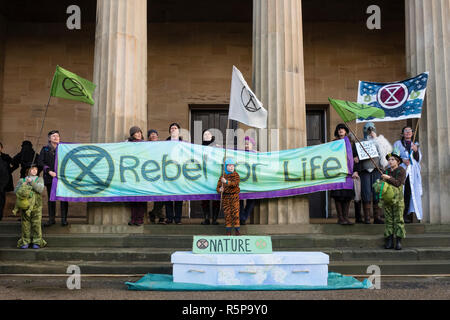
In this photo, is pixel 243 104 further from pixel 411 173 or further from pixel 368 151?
pixel 411 173

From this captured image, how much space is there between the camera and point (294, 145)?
10062 mm

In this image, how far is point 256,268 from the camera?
6660 mm

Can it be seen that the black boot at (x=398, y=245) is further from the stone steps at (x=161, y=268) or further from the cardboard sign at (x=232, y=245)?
the cardboard sign at (x=232, y=245)

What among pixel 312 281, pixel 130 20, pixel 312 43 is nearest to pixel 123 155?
pixel 130 20

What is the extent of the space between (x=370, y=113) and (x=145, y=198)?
5.01 m

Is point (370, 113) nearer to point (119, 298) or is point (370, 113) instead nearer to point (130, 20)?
point (130, 20)

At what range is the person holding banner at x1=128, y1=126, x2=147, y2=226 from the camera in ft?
31.8

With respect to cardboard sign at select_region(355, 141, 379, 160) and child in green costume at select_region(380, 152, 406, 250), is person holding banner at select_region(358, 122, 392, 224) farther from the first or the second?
child in green costume at select_region(380, 152, 406, 250)

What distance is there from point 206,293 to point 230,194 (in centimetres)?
280

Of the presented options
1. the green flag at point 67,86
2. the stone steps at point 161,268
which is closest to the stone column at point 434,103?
the stone steps at point 161,268

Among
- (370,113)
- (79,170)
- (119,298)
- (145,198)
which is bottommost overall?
(119,298)

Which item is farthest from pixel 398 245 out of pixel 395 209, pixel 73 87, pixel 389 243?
pixel 73 87

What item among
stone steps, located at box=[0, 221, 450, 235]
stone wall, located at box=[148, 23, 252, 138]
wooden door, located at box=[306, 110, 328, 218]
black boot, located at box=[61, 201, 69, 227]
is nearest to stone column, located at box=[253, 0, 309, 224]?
stone steps, located at box=[0, 221, 450, 235]

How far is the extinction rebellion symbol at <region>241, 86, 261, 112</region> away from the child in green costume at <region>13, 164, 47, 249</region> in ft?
13.8
